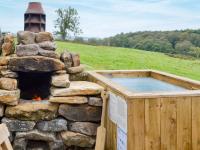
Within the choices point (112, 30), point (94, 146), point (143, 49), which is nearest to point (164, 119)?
point (94, 146)

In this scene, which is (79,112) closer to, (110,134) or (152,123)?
(110,134)

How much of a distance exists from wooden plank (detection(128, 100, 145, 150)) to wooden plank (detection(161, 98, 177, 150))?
23 cm

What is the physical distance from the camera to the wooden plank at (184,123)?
11.8 ft

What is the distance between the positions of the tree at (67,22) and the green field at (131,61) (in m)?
1.67

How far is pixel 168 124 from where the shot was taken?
358 centimetres

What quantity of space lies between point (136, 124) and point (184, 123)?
21.4 inches

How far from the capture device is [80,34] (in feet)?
44.6

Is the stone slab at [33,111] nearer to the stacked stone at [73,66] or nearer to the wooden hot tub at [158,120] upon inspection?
the stacked stone at [73,66]

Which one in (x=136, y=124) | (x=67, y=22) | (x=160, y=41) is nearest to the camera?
(x=136, y=124)

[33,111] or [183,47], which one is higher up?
[183,47]

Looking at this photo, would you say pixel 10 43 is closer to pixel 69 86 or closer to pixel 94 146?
pixel 69 86

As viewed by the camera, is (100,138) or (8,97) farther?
(8,97)

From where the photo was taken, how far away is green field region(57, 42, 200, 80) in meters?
9.09

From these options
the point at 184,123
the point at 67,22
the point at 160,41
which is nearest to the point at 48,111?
the point at 184,123
